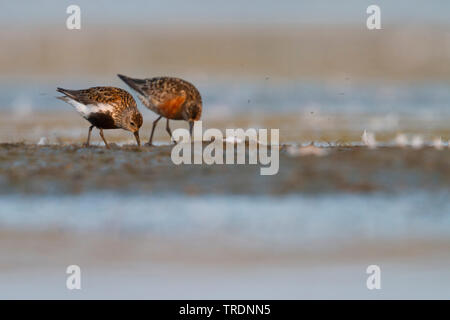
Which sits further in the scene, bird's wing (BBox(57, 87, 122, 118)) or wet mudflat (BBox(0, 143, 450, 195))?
bird's wing (BBox(57, 87, 122, 118))

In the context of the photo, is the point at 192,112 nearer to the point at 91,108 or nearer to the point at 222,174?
the point at 91,108

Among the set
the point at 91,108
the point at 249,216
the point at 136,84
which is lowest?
the point at 249,216

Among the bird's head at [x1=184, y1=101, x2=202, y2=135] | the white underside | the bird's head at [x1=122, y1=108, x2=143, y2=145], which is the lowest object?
the bird's head at [x1=122, y1=108, x2=143, y2=145]

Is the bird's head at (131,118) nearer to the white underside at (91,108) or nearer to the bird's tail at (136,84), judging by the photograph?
the white underside at (91,108)

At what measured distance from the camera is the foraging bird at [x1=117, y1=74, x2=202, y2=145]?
14.3m

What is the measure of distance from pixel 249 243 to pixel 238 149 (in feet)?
13.8

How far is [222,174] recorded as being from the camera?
10883 mm

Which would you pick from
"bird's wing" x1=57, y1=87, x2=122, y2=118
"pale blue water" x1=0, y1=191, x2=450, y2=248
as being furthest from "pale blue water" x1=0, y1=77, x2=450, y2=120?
"pale blue water" x1=0, y1=191, x2=450, y2=248

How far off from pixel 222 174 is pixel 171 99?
3799mm

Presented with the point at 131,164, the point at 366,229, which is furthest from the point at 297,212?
the point at 131,164

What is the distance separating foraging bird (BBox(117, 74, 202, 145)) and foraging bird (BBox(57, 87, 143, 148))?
66 centimetres

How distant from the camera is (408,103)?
2458cm

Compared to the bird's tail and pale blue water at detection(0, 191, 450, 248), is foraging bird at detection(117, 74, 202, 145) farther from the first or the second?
pale blue water at detection(0, 191, 450, 248)

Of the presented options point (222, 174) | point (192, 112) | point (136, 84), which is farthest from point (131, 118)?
point (222, 174)
